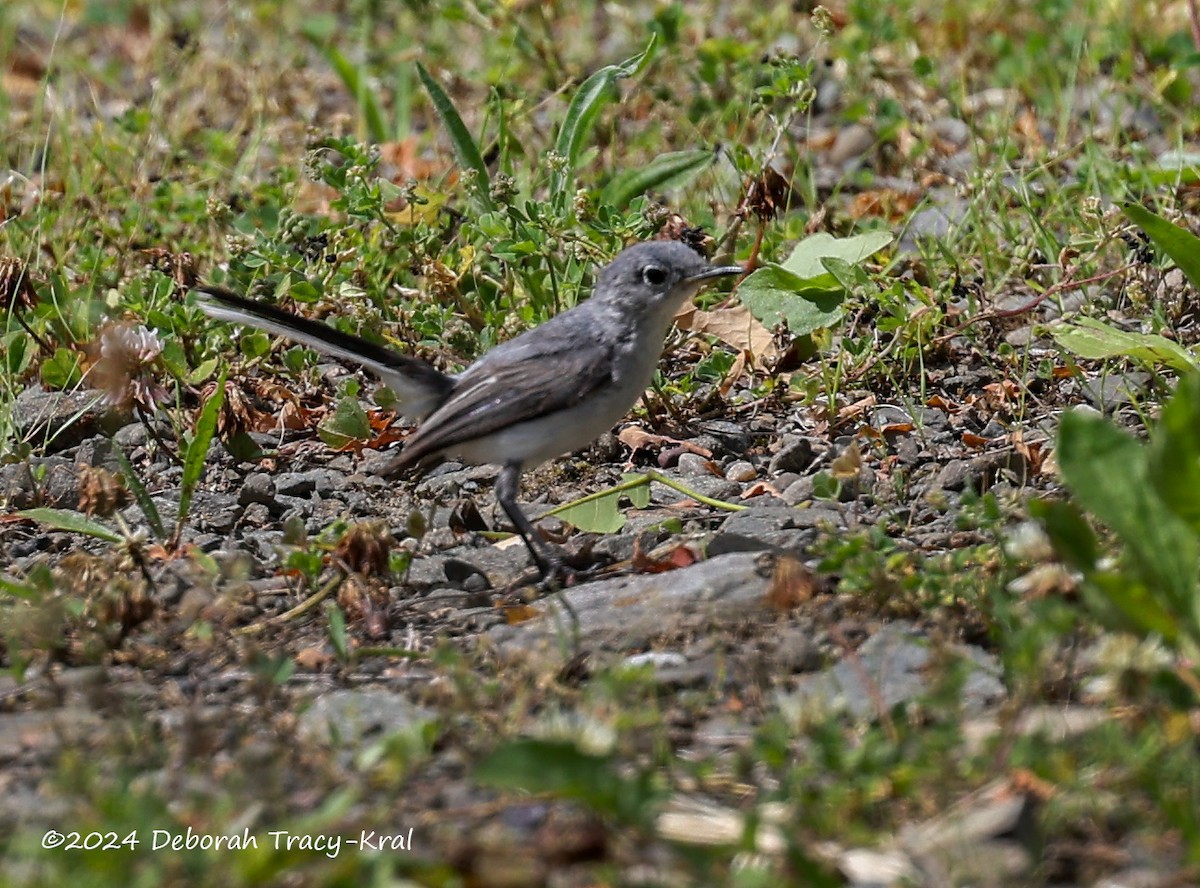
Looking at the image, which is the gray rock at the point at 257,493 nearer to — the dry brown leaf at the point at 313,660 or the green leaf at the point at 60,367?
the green leaf at the point at 60,367

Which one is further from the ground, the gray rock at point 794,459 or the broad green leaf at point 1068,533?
the gray rock at point 794,459

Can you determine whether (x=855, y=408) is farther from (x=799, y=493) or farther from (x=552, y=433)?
(x=552, y=433)

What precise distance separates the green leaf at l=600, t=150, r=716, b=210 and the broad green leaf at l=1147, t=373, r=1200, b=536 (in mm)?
3245

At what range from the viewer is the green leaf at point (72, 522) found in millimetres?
4797

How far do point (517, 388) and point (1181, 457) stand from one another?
8.08 feet

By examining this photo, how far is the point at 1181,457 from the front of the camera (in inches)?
129

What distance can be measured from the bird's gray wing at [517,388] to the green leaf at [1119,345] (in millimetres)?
1537

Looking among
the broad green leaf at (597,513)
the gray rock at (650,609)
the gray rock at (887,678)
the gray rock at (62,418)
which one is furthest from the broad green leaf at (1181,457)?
the gray rock at (62,418)

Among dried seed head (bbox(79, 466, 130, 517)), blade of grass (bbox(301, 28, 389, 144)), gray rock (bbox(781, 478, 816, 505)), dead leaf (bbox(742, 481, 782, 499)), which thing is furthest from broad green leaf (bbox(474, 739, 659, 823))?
blade of grass (bbox(301, 28, 389, 144))

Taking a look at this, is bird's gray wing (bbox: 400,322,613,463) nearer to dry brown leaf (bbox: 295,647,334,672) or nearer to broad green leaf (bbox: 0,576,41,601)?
dry brown leaf (bbox: 295,647,334,672)

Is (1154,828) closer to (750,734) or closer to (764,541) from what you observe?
(750,734)

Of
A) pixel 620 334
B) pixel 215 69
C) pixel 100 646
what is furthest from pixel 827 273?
pixel 215 69

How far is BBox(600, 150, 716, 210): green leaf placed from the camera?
6.35 metres

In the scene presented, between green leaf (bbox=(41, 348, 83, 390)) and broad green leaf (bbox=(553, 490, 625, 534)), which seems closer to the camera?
broad green leaf (bbox=(553, 490, 625, 534))
